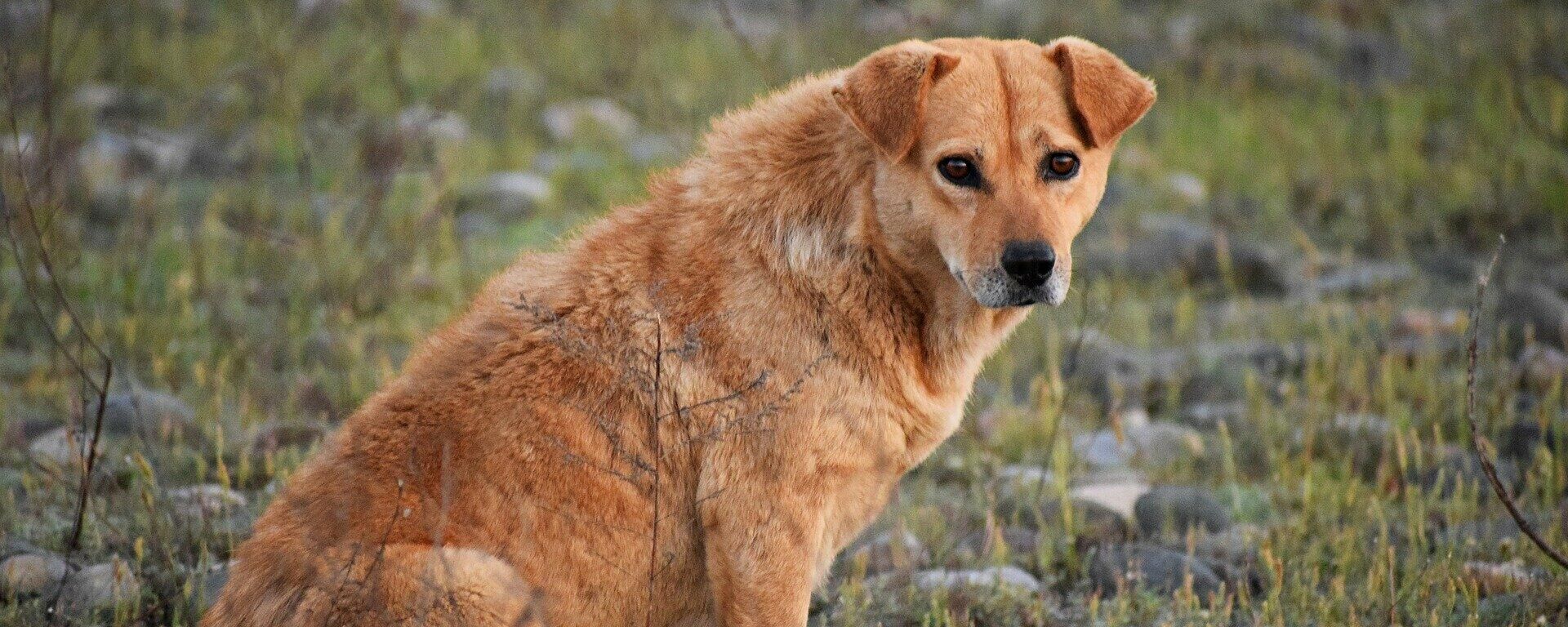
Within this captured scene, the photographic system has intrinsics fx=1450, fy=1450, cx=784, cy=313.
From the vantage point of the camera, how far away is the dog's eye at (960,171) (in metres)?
4.07

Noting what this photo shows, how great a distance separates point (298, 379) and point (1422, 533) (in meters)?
4.94

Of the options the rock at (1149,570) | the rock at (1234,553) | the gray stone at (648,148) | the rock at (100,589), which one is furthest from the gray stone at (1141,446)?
the gray stone at (648,148)

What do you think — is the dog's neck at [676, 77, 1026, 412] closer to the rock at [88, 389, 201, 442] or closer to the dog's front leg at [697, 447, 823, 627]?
the dog's front leg at [697, 447, 823, 627]

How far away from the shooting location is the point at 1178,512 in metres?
5.95

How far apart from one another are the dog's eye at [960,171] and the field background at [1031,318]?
1.55 meters

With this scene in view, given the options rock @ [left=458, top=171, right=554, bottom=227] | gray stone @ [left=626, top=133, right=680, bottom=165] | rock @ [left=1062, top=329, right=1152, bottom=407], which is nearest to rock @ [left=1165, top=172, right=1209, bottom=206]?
rock @ [left=1062, top=329, right=1152, bottom=407]

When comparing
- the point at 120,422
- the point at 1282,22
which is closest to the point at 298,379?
the point at 120,422

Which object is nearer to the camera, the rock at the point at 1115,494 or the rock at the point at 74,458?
the rock at the point at 74,458

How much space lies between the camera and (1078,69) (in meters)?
4.25

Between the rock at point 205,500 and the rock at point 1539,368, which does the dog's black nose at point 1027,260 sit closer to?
the rock at point 205,500

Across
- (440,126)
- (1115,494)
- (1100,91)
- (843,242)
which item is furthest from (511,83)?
(1100,91)

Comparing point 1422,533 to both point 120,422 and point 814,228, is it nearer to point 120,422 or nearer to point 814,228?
point 814,228

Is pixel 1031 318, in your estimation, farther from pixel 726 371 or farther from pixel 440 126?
pixel 440 126

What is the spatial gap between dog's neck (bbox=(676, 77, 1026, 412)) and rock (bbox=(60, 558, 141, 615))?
223 centimetres
